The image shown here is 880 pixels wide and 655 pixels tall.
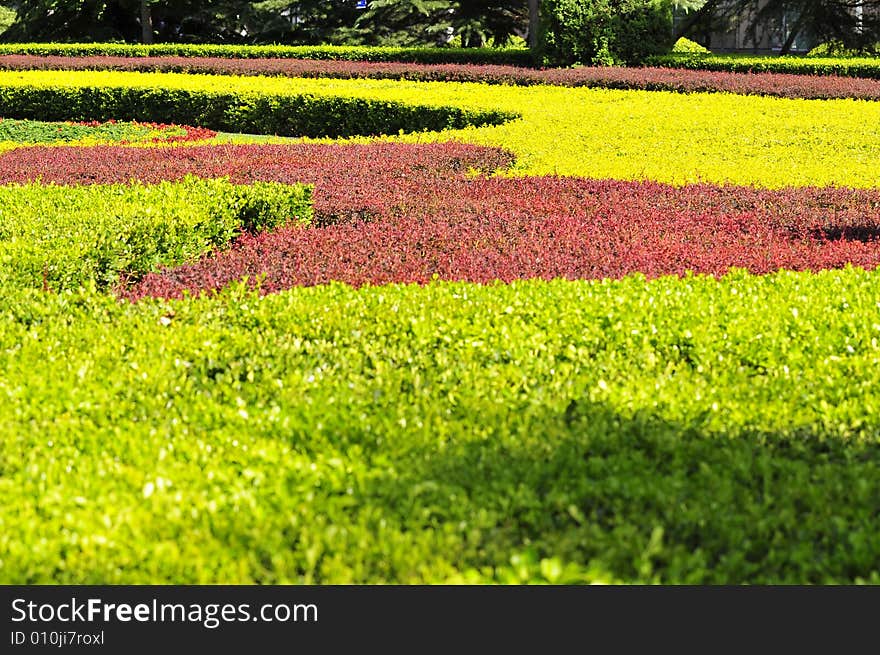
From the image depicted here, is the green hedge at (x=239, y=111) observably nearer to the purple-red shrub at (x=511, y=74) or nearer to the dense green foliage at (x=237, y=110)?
the dense green foliage at (x=237, y=110)

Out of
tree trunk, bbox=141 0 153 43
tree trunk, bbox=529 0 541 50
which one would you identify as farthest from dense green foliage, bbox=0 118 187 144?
tree trunk, bbox=141 0 153 43

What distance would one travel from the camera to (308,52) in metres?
25.7

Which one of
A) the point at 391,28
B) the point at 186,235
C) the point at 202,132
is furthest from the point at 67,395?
the point at 391,28

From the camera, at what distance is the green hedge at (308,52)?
76.7ft

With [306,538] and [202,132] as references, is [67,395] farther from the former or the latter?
[202,132]

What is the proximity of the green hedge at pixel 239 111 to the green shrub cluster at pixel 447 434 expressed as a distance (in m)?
10.7

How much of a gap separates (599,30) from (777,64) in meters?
3.73

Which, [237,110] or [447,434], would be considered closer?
[447,434]

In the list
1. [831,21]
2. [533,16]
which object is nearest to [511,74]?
[533,16]

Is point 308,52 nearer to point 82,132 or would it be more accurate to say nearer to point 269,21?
point 269,21

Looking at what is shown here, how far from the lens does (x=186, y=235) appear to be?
714cm

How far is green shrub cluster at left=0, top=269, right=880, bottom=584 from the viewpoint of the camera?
2.98 meters

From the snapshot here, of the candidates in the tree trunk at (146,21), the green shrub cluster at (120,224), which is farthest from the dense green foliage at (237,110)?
the tree trunk at (146,21)

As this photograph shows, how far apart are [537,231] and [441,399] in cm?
376
